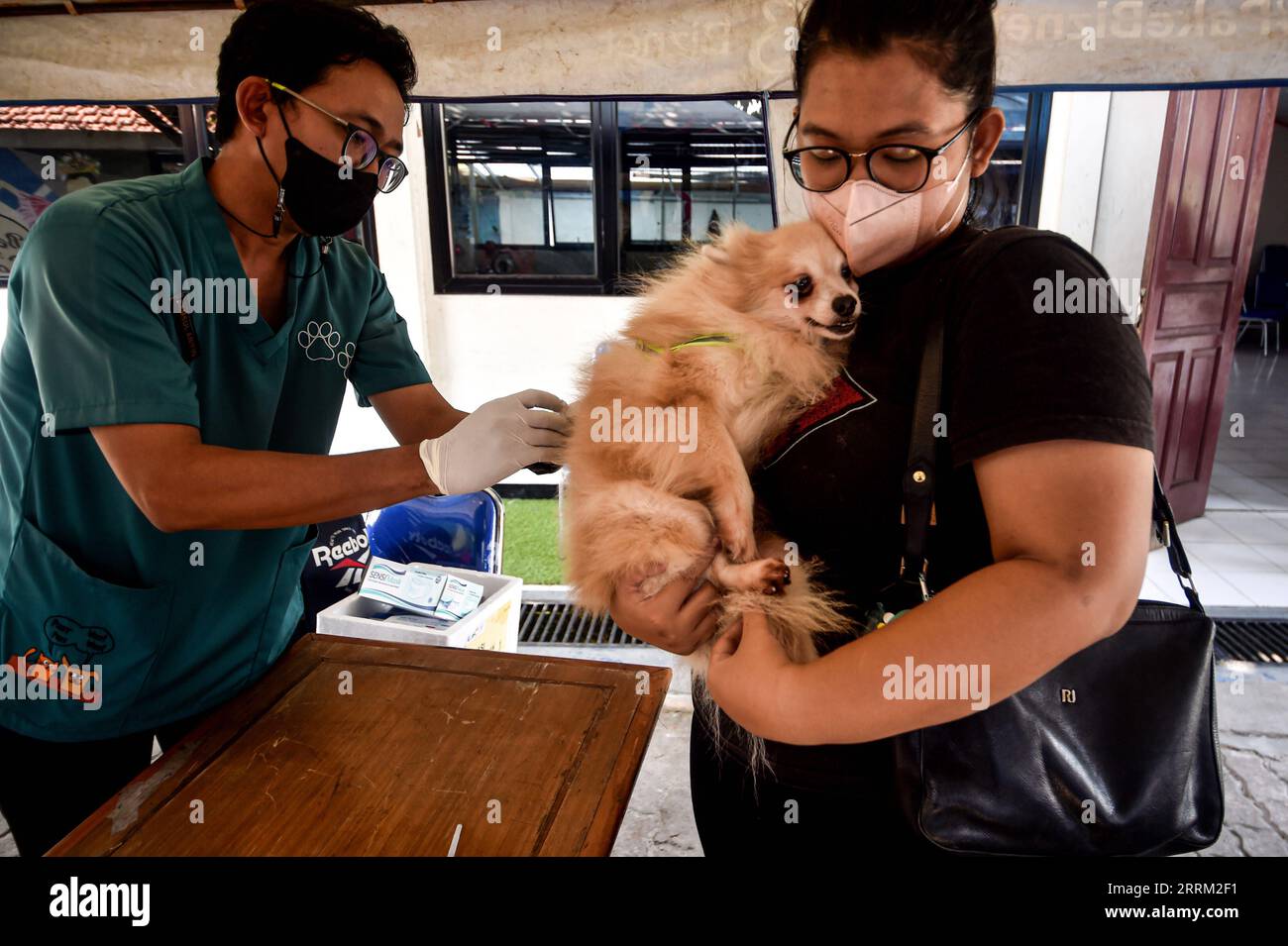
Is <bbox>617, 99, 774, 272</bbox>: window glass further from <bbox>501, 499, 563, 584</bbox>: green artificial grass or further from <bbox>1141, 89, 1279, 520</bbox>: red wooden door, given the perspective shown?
<bbox>1141, 89, 1279, 520</bbox>: red wooden door

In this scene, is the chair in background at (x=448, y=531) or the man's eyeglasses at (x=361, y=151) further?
the chair in background at (x=448, y=531)

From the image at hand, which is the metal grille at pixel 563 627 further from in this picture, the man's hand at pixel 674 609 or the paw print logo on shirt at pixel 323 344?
the man's hand at pixel 674 609

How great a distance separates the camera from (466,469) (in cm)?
167

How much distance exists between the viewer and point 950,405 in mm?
858

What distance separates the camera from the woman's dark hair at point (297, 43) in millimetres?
1563

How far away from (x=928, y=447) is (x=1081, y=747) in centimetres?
41

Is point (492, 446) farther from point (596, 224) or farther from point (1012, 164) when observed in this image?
point (1012, 164)

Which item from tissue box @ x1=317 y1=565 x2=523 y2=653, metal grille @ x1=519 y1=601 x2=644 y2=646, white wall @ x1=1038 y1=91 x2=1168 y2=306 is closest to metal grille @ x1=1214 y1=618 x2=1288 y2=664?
white wall @ x1=1038 y1=91 x2=1168 y2=306

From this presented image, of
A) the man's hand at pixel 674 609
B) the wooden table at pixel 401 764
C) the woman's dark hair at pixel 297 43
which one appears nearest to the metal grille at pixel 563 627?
the wooden table at pixel 401 764

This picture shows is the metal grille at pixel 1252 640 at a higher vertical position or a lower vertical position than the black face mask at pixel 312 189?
lower

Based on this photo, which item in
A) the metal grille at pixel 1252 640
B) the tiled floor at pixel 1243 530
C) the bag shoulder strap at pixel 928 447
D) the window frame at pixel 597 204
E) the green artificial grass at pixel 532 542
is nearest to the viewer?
the bag shoulder strap at pixel 928 447

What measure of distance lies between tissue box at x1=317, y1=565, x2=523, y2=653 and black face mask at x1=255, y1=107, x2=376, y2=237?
130 cm

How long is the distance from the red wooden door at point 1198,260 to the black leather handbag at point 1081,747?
4.52 m

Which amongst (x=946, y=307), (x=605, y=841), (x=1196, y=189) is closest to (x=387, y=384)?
(x=605, y=841)
